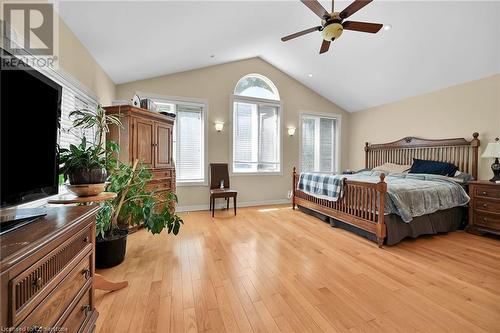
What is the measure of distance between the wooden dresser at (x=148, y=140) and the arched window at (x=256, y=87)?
187cm

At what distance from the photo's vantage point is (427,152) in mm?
4238

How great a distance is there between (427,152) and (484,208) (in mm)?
1484

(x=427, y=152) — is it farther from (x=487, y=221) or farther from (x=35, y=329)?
(x=35, y=329)

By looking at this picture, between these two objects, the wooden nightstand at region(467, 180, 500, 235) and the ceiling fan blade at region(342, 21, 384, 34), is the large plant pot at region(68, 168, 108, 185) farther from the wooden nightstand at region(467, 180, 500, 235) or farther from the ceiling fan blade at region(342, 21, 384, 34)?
the wooden nightstand at region(467, 180, 500, 235)

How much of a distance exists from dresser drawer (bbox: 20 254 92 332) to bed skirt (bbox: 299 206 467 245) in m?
2.97

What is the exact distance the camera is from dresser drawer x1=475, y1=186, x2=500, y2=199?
290 centimetres

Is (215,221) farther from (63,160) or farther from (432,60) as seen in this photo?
(432,60)

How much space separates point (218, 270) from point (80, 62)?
2713mm

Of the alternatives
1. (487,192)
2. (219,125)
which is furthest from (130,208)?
(487,192)

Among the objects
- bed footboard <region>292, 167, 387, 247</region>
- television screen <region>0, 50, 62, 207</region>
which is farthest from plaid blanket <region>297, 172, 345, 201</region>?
television screen <region>0, 50, 62, 207</region>

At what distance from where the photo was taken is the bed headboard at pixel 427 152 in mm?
3627

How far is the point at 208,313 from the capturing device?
1538 mm

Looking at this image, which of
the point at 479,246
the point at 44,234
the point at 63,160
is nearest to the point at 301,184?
the point at 479,246

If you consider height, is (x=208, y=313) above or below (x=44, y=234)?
below
